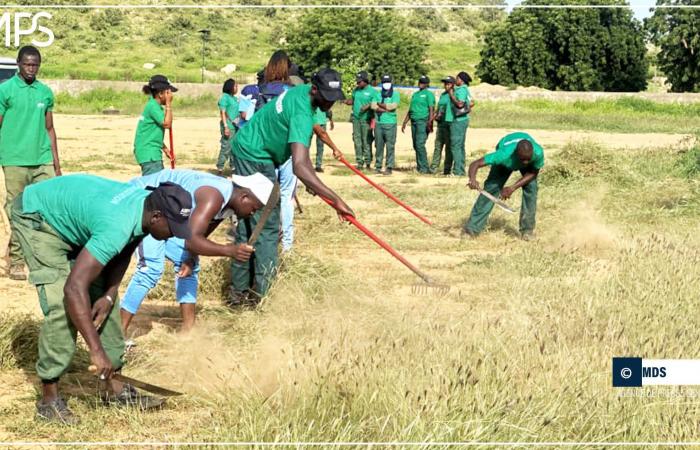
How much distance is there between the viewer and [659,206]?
43.2ft

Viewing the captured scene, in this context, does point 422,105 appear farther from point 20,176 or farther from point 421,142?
point 20,176

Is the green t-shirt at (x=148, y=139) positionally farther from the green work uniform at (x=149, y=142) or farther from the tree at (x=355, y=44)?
the tree at (x=355, y=44)

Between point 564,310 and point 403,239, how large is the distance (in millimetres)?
4552

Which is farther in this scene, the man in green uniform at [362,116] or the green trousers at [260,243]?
the man in green uniform at [362,116]

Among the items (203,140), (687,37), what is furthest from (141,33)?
(203,140)

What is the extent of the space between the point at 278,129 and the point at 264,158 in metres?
0.31

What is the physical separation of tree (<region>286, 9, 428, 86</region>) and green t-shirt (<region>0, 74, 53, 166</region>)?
119 ft

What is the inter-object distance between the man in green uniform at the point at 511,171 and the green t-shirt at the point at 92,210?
586cm

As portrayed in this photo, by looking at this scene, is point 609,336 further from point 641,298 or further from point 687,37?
point 687,37

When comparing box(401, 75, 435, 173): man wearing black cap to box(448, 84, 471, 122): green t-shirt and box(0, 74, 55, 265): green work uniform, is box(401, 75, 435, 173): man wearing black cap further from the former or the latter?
box(0, 74, 55, 265): green work uniform

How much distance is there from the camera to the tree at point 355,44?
4788cm

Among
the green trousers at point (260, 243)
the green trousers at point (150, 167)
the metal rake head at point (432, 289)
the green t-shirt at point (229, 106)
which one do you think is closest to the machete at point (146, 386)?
the green trousers at point (260, 243)

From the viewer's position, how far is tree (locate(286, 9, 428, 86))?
1885 inches

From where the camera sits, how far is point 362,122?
61.0 ft
